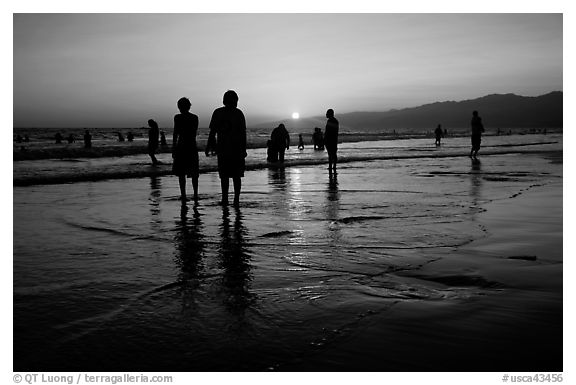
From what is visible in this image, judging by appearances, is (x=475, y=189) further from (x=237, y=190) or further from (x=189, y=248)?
Answer: (x=189, y=248)

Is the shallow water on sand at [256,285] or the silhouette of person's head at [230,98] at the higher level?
the silhouette of person's head at [230,98]

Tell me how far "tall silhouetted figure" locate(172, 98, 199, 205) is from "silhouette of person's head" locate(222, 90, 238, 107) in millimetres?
1092

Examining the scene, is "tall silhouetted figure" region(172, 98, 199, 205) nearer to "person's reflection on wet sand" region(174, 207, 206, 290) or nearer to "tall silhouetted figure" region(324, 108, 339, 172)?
"person's reflection on wet sand" region(174, 207, 206, 290)

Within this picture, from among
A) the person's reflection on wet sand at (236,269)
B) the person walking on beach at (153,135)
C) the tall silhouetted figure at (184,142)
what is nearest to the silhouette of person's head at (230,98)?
the tall silhouetted figure at (184,142)

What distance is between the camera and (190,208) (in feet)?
28.8

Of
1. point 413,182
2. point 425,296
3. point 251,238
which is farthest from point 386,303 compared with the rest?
point 413,182

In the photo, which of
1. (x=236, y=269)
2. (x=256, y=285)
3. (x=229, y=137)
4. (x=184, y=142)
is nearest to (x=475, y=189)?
(x=229, y=137)

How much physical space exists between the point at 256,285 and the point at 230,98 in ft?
17.1

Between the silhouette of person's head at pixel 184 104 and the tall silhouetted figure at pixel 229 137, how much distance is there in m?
0.93

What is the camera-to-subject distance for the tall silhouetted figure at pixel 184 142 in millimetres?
9398

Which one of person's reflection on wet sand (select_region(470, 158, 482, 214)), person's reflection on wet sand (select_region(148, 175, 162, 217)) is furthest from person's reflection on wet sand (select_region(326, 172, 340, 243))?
person's reflection on wet sand (select_region(148, 175, 162, 217))

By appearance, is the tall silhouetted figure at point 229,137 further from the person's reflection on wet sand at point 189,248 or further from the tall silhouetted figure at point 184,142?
the person's reflection on wet sand at point 189,248

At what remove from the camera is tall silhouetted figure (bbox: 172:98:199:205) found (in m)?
9.40

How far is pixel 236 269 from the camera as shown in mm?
4488
